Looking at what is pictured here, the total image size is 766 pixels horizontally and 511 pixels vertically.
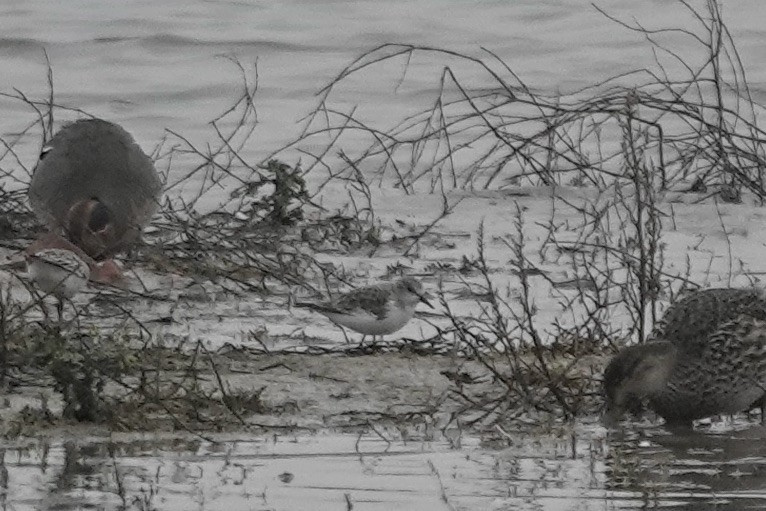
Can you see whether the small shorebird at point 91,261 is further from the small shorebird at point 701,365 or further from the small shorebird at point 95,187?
the small shorebird at point 701,365

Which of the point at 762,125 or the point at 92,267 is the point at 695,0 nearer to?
the point at 762,125

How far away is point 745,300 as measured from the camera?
7.57 m

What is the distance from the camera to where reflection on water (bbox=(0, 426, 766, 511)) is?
5.84 m

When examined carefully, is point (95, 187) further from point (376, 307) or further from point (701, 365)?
point (701, 365)

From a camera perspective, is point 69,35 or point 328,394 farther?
point 69,35

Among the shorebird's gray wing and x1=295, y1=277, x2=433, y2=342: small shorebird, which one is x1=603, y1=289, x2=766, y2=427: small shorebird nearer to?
the shorebird's gray wing

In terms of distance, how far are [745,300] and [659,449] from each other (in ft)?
3.20

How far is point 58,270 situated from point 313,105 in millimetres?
7054

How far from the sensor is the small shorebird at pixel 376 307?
8570 mm

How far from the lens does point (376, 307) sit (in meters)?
8.57

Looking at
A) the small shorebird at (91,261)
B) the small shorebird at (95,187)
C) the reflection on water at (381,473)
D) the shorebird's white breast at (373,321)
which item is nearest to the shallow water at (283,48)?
the small shorebird at (95,187)

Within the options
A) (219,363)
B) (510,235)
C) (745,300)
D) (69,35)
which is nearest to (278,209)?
(510,235)


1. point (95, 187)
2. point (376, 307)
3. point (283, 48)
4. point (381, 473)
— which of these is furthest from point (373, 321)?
point (283, 48)

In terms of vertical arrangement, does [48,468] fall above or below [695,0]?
below
